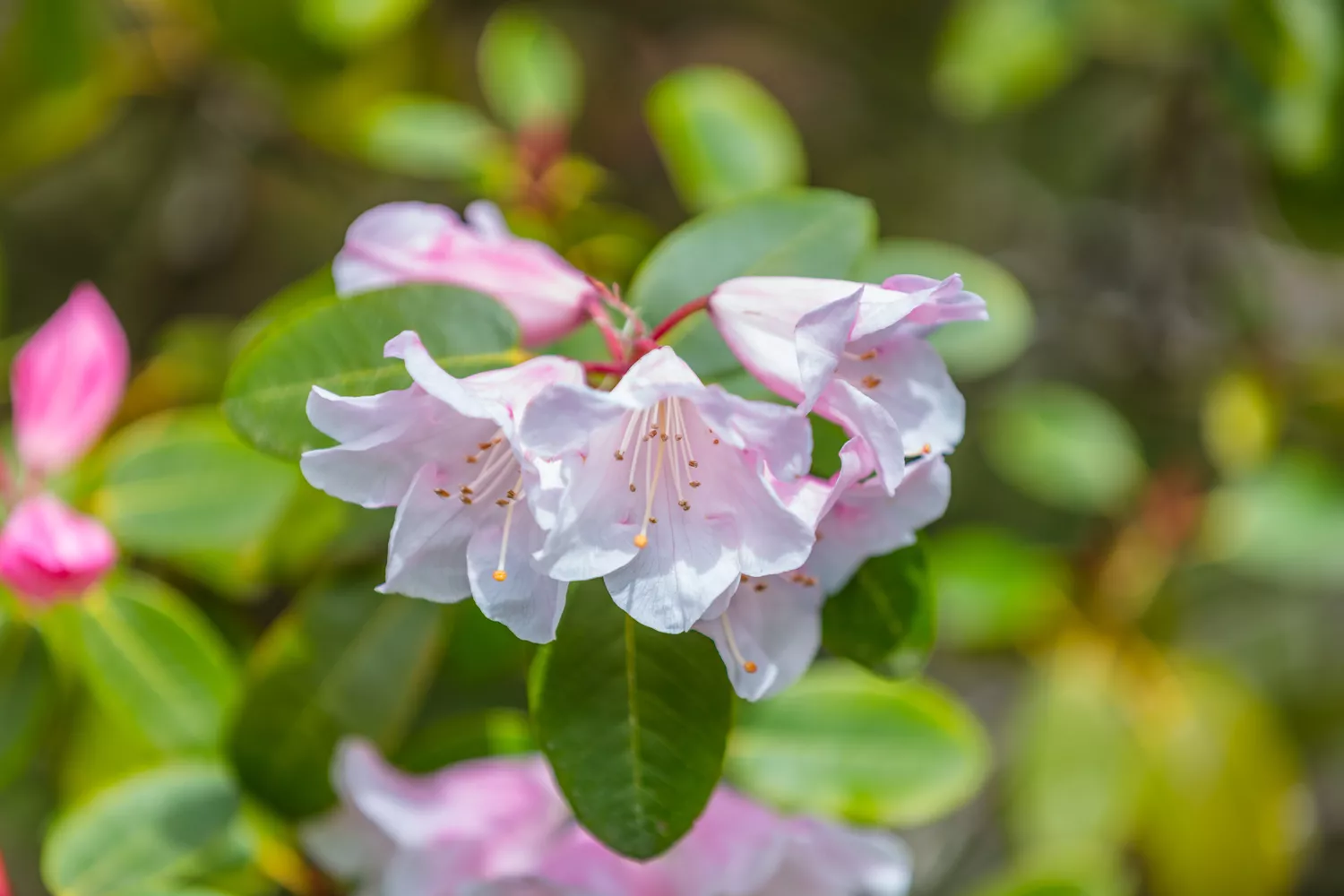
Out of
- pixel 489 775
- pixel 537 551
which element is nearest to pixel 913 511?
pixel 537 551

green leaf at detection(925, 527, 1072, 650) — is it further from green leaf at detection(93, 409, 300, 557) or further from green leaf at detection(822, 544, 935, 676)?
green leaf at detection(93, 409, 300, 557)

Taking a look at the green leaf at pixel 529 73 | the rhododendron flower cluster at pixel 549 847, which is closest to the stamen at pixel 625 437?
the rhododendron flower cluster at pixel 549 847

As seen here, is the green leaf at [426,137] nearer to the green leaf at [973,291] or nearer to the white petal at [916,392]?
the green leaf at [973,291]

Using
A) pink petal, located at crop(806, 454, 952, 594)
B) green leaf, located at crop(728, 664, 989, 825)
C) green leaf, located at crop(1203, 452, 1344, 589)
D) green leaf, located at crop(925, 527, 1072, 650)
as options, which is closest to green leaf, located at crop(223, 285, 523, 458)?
pink petal, located at crop(806, 454, 952, 594)

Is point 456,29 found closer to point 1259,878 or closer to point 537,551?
point 537,551

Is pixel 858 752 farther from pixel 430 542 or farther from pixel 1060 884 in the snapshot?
pixel 430 542
